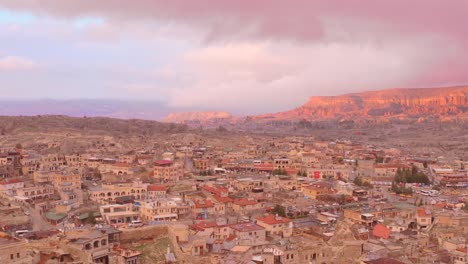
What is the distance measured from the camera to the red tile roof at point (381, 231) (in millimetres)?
28194

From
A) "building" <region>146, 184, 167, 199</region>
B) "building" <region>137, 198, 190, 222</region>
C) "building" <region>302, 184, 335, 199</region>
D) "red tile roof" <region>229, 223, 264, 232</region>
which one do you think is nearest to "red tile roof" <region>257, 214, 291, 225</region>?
"red tile roof" <region>229, 223, 264, 232</region>

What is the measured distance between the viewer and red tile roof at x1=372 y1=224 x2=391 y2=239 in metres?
28.2

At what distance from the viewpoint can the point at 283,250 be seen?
74.3 feet

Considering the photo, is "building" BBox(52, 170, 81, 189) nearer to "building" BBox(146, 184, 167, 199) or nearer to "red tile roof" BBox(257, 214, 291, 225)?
"building" BBox(146, 184, 167, 199)

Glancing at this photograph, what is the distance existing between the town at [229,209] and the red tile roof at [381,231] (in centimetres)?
5

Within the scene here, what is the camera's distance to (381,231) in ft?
94.3

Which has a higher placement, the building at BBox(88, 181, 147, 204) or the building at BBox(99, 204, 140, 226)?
the building at BBox(88, 181, 147, 204)

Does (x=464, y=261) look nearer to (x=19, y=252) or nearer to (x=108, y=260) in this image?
(x=108, y=260)

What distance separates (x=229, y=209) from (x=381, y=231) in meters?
11.5

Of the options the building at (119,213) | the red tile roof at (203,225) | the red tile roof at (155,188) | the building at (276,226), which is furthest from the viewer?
the red tile roof at (155,188)

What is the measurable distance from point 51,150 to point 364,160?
40.4 m

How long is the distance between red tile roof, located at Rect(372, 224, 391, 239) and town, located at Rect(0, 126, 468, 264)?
5 cm

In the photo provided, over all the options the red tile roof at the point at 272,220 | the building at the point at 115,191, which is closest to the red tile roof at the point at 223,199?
the building at the point at 115,191

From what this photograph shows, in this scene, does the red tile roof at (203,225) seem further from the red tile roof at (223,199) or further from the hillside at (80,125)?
the hillside at (80,125)
